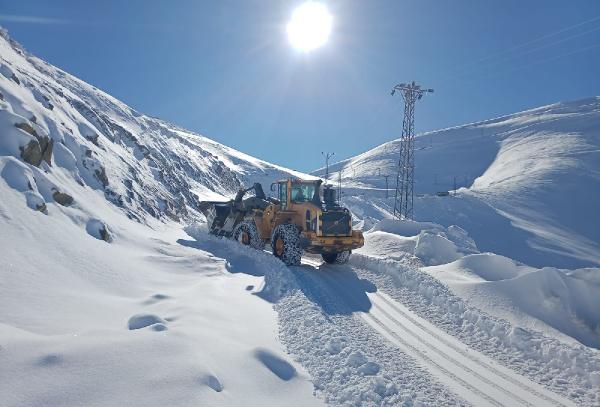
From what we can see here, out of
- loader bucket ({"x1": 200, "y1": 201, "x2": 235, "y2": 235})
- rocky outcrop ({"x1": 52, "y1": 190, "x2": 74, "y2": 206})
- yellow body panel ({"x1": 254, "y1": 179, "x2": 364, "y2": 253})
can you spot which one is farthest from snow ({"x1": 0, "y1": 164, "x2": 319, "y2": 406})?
loader bucket ({"x1": 200, "y1": 201, "x2": 235, "y2": 235})

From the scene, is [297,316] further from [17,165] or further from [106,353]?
[17,165]

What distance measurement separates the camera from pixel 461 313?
842 cm

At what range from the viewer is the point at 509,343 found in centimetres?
696

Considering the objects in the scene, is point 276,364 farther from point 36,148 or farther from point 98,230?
point 36,148

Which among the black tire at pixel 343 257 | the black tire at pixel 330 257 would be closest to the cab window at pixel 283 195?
the black tire at pixel 330 257

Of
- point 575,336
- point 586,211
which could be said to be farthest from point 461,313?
point 586,211

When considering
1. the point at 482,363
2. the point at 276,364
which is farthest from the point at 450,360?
the point at 276,364

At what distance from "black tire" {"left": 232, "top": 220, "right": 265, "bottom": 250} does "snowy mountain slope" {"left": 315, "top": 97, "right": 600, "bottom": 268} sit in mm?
39480

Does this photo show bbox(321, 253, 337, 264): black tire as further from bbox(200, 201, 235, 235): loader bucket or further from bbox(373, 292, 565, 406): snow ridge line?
bbox(200, 201, 235, 235): loader bucket

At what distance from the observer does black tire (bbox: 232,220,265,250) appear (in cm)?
1534

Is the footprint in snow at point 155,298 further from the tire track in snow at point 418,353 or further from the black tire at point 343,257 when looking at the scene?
the black tire at point 343,257

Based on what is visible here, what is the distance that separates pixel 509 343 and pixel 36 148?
13.0m

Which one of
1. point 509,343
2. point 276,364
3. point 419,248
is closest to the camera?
point 276,364

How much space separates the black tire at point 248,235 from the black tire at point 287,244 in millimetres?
1529
